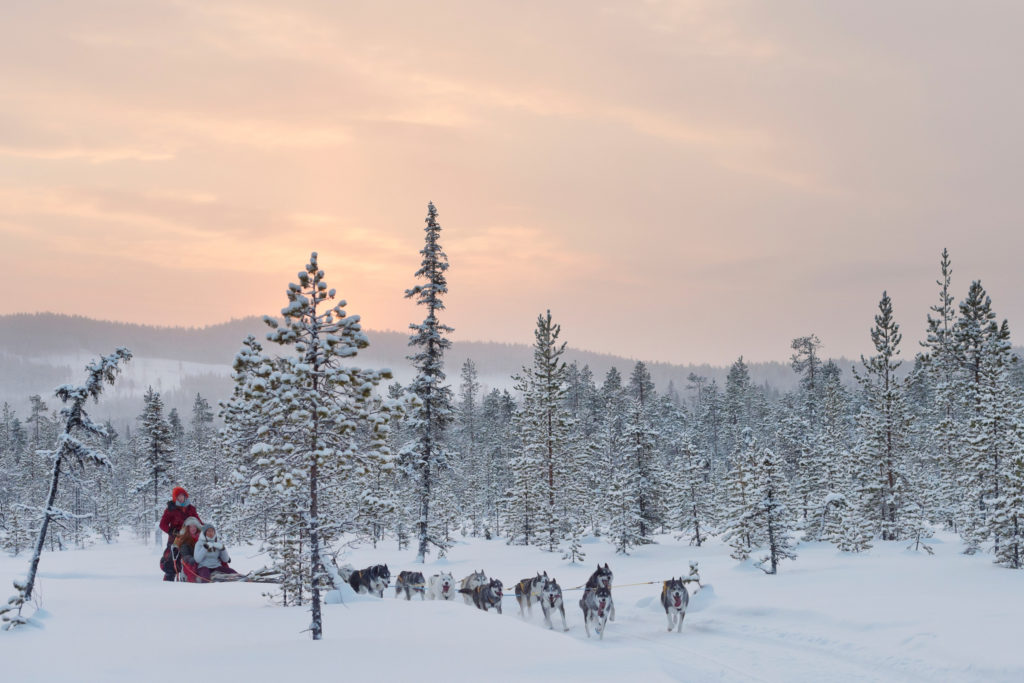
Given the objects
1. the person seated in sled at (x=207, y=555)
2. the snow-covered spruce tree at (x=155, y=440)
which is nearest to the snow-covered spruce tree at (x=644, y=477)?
the person seated in sled at (x=207, y=555)

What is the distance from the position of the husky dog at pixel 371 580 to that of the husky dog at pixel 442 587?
162 cm

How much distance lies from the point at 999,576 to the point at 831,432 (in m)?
26.7

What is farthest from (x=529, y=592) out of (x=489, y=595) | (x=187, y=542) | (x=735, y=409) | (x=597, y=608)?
(x=735, y=409)

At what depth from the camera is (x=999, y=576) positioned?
21.1 meters

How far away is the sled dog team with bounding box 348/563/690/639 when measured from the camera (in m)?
17.5

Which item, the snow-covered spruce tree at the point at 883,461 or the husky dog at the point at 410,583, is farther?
the snow-covered spruce tree at the point at 883,461

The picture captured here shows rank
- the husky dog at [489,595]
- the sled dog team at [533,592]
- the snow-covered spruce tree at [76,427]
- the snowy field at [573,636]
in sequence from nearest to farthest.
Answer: the snowy field at [573,636] → the sled dog team at [533,592] → the snow-covered spruce tree at [76,427] → the husky dog at [489,595]

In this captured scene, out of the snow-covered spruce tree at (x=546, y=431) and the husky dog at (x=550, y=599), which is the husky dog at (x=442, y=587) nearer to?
the husky dog at (x=550, y=599)

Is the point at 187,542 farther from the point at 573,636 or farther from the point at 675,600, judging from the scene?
the point at 675,600

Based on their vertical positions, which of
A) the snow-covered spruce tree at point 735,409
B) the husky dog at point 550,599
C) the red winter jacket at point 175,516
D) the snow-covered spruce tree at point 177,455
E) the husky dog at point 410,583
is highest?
the snow-covered spruce tree at point 735,409

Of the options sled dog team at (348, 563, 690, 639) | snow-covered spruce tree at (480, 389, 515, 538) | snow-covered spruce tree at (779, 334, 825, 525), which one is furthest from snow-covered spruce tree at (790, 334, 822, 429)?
sled dog team at (348, 563, 690, 639)

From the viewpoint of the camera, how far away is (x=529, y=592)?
20266mm

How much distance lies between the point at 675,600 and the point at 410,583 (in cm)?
1015

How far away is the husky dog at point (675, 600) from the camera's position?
59.1ft
